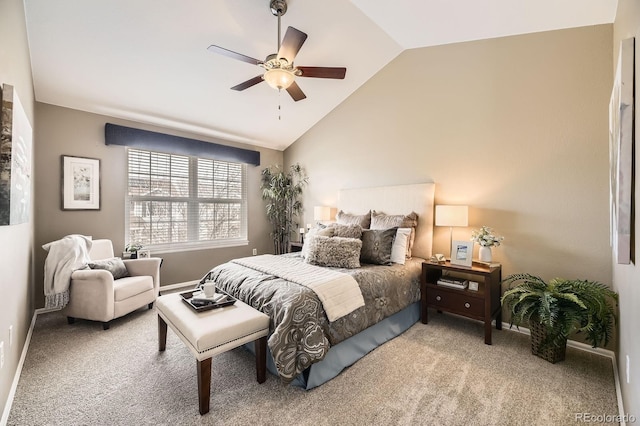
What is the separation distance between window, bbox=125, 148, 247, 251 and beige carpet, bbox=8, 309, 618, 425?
1.81 meters

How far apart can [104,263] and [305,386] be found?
2.70 metres

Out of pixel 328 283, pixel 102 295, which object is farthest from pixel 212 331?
pixel 102 295

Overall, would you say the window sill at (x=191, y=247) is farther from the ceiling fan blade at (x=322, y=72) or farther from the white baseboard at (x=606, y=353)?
the white baseboard at (x=606, y=353)

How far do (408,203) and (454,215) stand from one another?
721 millimetres

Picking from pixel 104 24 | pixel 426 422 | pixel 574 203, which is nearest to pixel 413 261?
pixel 574 203

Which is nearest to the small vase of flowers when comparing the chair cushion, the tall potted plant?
the tall potted plant

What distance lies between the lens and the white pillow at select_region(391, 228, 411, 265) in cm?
311

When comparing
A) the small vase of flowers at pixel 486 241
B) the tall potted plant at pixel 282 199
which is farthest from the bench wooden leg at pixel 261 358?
the tall potted plant at pixel 282 199

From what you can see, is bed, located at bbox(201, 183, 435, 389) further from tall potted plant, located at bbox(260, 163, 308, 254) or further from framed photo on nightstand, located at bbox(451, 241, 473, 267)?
tall potted plant, located at bbox(260, 163, 308, 254)

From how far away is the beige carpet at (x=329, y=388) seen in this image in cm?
166

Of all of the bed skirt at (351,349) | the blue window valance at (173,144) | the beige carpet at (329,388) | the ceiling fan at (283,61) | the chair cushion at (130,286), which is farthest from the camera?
the blue window valance at (173,144)

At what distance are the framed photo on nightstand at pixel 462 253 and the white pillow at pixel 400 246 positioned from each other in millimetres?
506

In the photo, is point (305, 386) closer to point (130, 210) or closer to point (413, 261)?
point (413, 261)

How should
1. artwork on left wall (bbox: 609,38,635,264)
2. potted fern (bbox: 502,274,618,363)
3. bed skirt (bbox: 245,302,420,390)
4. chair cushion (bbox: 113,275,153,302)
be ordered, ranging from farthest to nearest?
chair cushion (bbox: 113,275,153,302) → potted fern (bbox: 502,274,618,363) → bed skirt (bbox: 245,302,420,390) → artwork on left wall (bbox: 609,38,635,264)
